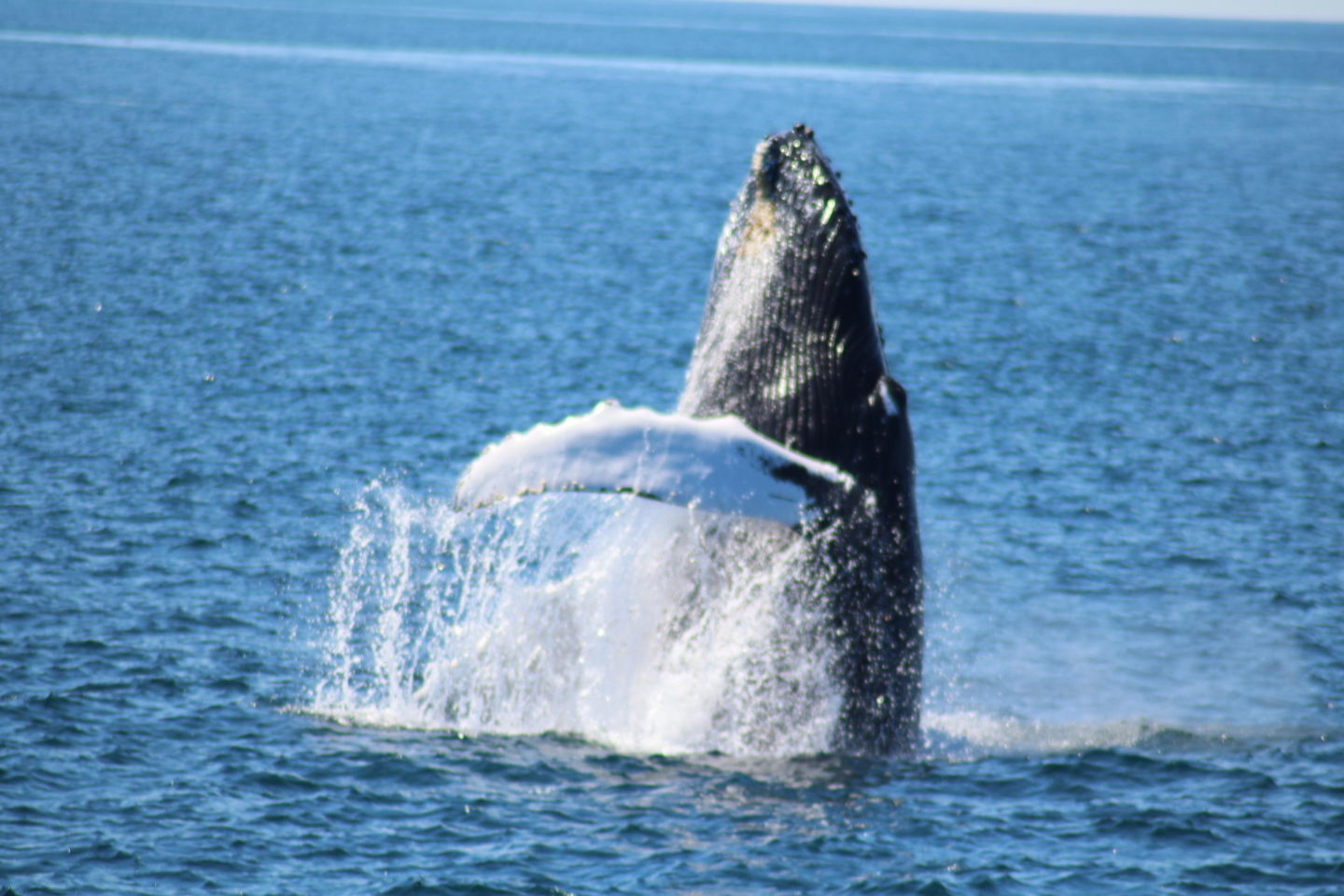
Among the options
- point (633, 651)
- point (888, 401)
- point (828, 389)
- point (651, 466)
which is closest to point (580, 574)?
point (633, 651)

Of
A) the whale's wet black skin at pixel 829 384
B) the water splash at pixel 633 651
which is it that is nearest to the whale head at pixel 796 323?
the whale's wet black skin at pixel 829 384

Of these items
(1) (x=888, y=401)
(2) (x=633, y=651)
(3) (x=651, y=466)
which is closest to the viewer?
(3) (x=651, y=466)

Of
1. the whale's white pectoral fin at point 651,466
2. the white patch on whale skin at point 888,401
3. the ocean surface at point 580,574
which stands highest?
the white patch on whale skin at point 888,401

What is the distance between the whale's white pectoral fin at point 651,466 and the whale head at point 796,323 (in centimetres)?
137

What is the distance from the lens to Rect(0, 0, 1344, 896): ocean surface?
12984mm

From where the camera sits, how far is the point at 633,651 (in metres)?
14.1

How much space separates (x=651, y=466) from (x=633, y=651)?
3.97 meters

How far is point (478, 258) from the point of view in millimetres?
45656

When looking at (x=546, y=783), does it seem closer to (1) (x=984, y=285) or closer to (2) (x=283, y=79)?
(1) (x=984, y=285)

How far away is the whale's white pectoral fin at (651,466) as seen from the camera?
34.1 feet

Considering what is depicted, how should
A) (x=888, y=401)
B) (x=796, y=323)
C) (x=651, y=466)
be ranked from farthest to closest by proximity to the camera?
1. (x=796, y=323)
2. (x=888, y=401)
3. (x=651, y=466)

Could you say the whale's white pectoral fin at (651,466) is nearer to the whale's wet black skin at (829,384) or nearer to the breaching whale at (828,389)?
the breaching whale at (828,389)

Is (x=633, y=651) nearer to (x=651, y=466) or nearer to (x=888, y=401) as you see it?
(x=888, y=401)

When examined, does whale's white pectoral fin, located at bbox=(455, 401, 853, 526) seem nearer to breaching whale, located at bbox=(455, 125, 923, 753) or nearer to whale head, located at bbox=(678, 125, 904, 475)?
breaching whale, located at bbox=(455, 125, 923, 753)
